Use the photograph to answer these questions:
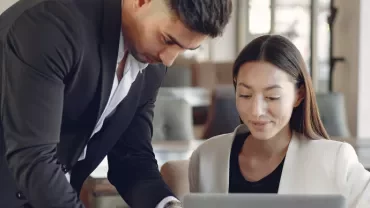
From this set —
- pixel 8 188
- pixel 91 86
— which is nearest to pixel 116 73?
pixel 91 86

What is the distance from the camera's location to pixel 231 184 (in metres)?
1.33

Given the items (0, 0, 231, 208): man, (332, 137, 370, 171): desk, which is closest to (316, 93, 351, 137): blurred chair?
(332, 137, 370, 171): desk

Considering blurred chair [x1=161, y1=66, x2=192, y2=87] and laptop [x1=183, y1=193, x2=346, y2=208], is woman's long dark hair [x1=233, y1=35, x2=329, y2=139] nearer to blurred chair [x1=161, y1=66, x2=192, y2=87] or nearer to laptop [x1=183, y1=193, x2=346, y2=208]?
laptop [x1=183, y1=193, x2=346, y2=208]

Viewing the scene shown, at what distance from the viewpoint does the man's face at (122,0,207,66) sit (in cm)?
98

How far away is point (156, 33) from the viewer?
1005 millimetres

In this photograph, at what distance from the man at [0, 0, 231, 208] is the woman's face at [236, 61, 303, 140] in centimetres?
22

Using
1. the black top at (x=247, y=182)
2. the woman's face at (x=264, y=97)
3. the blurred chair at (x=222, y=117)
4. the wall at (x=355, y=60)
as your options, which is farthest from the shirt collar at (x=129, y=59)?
the wall at (x=355, y=60)

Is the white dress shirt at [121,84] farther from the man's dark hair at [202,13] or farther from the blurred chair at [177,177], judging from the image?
the blurred chair at [177,177]

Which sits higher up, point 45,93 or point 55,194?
point 45,93

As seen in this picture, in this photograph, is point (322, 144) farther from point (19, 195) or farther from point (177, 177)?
point (19, 195)

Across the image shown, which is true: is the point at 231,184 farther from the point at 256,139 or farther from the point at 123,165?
the point at 123,165

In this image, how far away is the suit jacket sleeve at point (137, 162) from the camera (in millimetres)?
1246

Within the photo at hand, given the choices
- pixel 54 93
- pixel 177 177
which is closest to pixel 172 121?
pixel 177 177

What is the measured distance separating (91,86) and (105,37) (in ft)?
0.30
